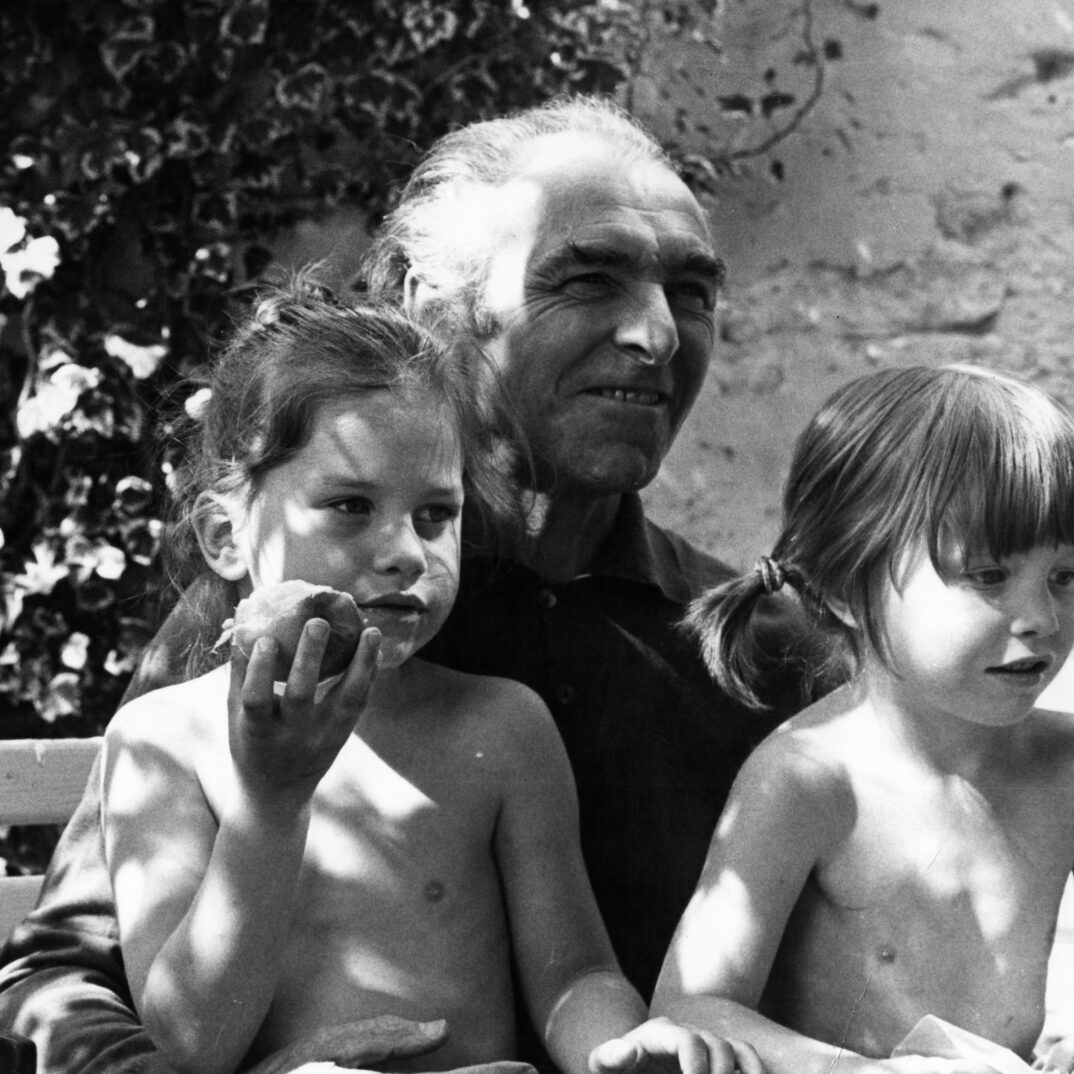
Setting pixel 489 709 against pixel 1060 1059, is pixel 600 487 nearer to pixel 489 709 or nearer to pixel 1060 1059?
pixel 489 709

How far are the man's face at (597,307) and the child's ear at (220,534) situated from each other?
1.67 ft

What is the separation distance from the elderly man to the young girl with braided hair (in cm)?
32

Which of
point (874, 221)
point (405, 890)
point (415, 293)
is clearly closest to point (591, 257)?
point (415, 293)

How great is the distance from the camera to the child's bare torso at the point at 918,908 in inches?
80.4

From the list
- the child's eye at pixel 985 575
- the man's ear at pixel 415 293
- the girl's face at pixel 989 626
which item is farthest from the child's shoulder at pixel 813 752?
the man's ear at pixel 415 293

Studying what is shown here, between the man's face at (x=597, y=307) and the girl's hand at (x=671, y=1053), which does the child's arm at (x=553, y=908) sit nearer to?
the girl's hand at (x=671, y=1053)

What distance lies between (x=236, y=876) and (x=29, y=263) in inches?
113

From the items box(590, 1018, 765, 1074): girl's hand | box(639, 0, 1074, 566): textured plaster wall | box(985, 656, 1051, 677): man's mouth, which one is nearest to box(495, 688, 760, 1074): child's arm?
box(590, 1018, 765, 1074): girl's hand

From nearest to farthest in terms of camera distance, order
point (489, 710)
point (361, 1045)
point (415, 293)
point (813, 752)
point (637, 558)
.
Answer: point (361, 1045)
point (813, 752)
point (489, 710)
point (637, 558)
point (415, 293)

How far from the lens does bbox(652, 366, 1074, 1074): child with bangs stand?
6.57 feet

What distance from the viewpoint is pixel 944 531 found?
203 centimetres

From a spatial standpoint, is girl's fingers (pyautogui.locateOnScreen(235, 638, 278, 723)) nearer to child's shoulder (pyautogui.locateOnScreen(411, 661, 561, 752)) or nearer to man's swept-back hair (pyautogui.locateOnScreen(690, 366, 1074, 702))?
→ child's shoulder (pyautogui.locateOnScreen(411, 661, 561, 752))

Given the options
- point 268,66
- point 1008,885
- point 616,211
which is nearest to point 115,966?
point 1008,885

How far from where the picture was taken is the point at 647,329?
258 cm
